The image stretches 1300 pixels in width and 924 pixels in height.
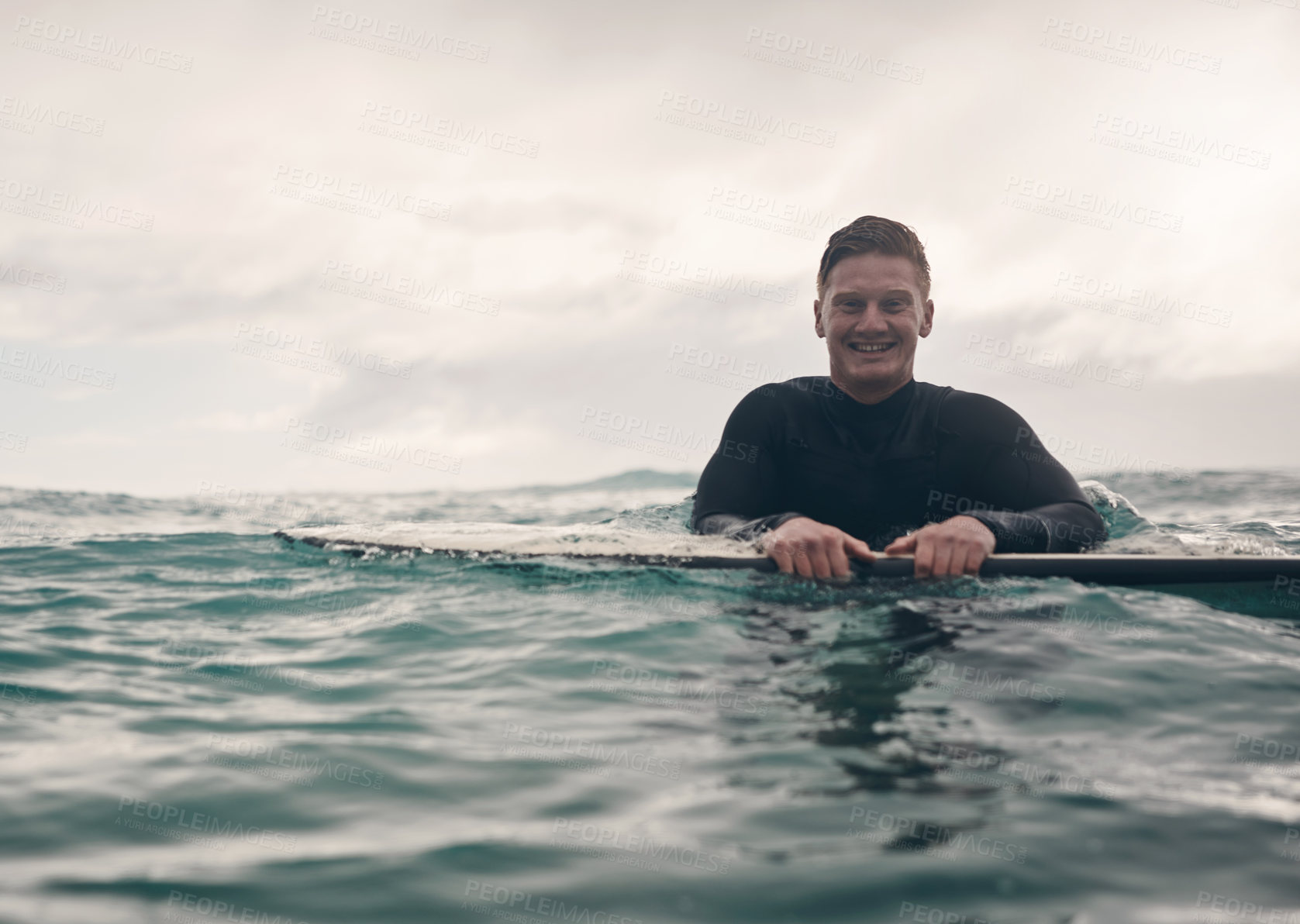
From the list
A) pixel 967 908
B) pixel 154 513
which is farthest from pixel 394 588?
pixel 154 513

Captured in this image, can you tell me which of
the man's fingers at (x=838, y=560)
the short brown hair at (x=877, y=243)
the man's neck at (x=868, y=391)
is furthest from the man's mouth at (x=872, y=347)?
the man's fingers at (x=838, y=560)

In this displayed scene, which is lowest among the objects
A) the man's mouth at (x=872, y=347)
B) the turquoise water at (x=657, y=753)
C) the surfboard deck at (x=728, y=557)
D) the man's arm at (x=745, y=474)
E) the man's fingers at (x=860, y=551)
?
the turquoise water at (x=657, y=753)

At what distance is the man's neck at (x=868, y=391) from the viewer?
4816 millimetres

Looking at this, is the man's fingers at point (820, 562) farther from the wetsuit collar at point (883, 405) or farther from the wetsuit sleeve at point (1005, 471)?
the wetsuit collar at point (883, 405)

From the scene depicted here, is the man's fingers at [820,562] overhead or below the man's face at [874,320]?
below

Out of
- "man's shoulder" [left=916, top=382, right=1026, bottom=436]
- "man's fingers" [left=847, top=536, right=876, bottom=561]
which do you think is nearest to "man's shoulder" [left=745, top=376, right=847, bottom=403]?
"man's shoulder" [left=916, top=382, right=1026, bottom=436]

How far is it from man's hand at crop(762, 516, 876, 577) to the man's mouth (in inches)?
50.5

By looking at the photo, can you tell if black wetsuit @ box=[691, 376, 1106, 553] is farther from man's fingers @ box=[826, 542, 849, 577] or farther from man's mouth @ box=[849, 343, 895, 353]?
man's fingers @ box=[826, 542, 849, 577]

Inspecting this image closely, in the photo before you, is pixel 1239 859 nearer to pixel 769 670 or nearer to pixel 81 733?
pixel 769 670

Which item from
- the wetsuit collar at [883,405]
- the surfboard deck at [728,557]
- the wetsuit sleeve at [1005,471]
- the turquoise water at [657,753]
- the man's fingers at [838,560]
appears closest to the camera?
the turquoise water at [657,753]

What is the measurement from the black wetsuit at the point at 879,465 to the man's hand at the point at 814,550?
27.4 inches

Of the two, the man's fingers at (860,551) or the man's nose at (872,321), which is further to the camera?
the man's nose at (872,321)

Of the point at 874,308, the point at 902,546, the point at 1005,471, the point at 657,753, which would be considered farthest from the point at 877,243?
the point at 657,753

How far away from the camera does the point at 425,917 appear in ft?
6.14
